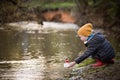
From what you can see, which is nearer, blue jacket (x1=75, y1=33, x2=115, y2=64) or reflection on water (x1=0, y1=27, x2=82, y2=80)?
blue jacket (x1=75, y1=33, x2=115, y2=64)

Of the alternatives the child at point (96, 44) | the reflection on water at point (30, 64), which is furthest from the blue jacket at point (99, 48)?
the reflection on water at point (30, 64)

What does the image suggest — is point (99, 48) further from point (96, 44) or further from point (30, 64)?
point (30, 64)

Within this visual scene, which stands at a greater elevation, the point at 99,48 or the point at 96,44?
the point at 96,44

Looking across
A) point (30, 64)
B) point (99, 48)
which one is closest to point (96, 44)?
point (99, 48)

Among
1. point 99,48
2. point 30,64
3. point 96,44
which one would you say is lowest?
point 30,64

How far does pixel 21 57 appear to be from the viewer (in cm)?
1573

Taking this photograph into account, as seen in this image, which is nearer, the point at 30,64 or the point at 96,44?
the point at 96,44

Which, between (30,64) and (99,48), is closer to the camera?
(99,48)

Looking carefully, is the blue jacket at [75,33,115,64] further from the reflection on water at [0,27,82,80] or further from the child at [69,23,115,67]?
the reflection on water at [0,27,82,80]

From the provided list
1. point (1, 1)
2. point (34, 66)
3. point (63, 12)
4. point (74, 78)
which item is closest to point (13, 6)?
point (1, 1)

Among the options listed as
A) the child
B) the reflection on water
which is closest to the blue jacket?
the child

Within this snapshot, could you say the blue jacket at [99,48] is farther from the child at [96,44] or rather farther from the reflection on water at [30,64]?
the reflection on water at [30,64]

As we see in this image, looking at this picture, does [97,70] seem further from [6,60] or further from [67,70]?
[6,60]

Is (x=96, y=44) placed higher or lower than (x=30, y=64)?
higher
